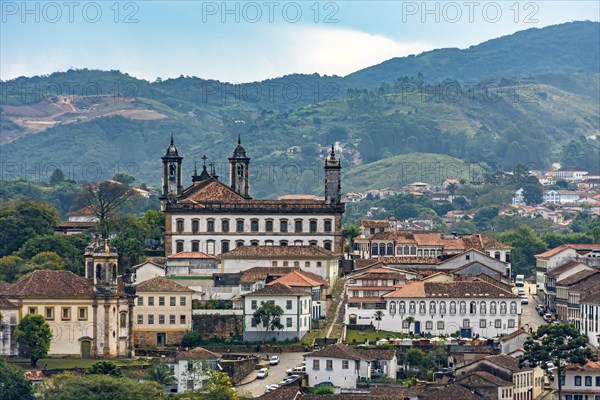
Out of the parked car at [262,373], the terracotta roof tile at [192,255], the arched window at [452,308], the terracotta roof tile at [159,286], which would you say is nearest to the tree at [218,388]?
the parked car at [262,373]

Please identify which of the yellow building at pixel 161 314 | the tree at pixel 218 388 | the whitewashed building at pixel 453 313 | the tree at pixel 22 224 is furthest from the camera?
the tree at pixel 22 224

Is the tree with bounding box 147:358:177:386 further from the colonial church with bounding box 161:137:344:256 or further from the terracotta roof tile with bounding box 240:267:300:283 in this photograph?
the colonial church with bounding box 161:137:344:256

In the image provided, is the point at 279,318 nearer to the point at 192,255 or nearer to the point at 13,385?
the point at 192,255

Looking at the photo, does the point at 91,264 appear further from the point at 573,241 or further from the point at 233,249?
the point at 573,241

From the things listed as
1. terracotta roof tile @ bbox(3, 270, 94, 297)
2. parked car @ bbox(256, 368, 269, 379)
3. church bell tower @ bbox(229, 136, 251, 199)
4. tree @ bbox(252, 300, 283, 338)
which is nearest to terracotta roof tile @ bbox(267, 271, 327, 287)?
tree @ bbox(252, 300, 283, 338)

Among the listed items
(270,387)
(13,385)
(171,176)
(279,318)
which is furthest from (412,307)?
(171,176)

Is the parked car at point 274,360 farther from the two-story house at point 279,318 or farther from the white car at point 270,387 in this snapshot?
the white car at point 270,387

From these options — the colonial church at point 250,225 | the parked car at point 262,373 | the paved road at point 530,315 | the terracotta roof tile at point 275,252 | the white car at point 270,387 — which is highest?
the colonial church at point 250,225
